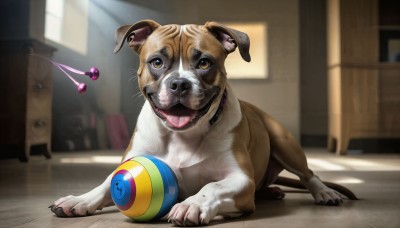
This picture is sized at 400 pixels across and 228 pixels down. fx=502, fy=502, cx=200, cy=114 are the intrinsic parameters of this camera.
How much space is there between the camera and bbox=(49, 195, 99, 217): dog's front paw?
1660 mm

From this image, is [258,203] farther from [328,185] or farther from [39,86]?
[39,86]

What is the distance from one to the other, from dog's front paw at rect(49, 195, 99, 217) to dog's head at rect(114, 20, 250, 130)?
1.24ft

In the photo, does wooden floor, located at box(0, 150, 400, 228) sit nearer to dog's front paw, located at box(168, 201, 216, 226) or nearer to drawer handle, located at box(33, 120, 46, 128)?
dog's front paw, located at box(168, 201, 216, 226)

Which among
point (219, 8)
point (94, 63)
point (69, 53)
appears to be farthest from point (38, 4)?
point (219, 8)

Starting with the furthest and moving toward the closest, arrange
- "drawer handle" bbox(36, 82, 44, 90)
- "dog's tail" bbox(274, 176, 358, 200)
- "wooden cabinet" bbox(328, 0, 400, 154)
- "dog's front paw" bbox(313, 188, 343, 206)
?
1. "wooden cabinet" bbox(328, 0, 400, 154)
2. "drawer handle" bbox(36, 82, 44, 90)
3. "dog's tail" bbox(274, 176, 358, 200)
4. "dog's front paw" bbox(313, 188, 343, 206)

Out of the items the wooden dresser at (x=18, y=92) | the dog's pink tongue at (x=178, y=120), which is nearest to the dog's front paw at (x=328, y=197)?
the dog's pink tongue at (x=178, y=120)

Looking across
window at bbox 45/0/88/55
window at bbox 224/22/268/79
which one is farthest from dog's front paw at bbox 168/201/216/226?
window at bbox 224/22/268/79

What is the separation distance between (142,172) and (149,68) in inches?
14.6

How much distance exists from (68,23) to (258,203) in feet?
13.5

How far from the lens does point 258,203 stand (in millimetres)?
2094

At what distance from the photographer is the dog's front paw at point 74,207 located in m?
1.66

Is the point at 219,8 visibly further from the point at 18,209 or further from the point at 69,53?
the point at 18,209

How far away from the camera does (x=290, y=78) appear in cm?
609

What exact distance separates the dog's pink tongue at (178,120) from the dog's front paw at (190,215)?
11.1 inches
